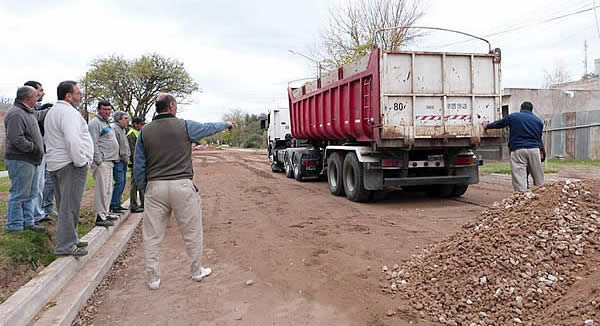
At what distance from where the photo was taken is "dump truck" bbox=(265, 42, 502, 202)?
8.12 meters

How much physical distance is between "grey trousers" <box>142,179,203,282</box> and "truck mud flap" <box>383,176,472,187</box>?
5030 millimetres

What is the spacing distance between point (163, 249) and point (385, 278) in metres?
3.10

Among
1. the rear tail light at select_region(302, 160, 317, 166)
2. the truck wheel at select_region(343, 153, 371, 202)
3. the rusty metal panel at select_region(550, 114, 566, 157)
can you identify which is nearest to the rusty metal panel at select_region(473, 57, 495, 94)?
the truck wheel at select_region(343, 153, 371, 202)

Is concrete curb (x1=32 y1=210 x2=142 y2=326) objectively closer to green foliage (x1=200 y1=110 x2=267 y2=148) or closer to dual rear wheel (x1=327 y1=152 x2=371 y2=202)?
dual rear wheel (x1=327 y1=152 x2=371 y2=202)

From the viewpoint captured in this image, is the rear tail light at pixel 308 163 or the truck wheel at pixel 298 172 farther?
the truck wheel at pixel 298 172

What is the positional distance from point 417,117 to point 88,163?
232 inches

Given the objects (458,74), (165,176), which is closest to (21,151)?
(165,176)

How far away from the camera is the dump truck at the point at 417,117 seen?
8.12 m

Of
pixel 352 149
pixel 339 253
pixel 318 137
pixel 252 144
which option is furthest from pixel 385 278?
pixel 252 144

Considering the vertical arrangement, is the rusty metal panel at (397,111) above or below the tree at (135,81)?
below

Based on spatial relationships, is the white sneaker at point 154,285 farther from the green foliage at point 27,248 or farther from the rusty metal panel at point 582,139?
the rusty metal panel at point 582,139

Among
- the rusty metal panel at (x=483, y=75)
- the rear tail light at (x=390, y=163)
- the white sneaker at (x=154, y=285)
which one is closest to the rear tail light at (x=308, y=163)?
the rear tail light at (x=390, y=163)

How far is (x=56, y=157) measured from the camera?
14.5 ft

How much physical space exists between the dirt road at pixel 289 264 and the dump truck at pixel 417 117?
23.8 inches
